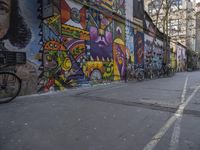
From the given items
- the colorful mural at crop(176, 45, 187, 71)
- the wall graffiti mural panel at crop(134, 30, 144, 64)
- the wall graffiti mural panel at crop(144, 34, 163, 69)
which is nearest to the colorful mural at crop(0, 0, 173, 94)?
the wall graffiti mural panel at crop(134, 30, 144, 64)

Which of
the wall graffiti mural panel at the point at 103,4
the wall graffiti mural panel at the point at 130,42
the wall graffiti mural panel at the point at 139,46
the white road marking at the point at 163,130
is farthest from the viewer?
the wall graffiti mural panel at the point at 139,46

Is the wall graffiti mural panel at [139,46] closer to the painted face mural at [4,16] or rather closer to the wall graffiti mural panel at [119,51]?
the wall graffiti mural panel at [119,51]

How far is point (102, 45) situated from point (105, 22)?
4.52ft

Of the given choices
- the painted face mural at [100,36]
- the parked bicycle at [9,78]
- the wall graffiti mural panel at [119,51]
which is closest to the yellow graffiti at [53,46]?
the parked bicycle at [9,78]

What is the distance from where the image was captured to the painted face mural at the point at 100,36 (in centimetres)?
1113

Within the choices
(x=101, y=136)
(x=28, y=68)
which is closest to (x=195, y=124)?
(x=101, y=136)

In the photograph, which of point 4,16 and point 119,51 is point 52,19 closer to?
point 4,16

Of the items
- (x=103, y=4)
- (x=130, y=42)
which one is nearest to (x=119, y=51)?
(x=130, y=42)

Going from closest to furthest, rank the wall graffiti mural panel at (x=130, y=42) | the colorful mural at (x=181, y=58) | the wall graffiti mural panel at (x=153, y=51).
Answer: the wall graffiti mural panel at (x=130, y=42)
the wall graffiti mural panel at (x=153, y=51)
the colorful mural at (x=181, y=58)

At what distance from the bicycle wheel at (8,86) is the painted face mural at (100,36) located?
5229mm

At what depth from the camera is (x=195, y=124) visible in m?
4.27

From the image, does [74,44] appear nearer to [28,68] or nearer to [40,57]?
[40,57]

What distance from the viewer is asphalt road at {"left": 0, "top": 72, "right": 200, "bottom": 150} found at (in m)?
3.22

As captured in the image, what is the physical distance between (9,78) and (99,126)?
3.47m
